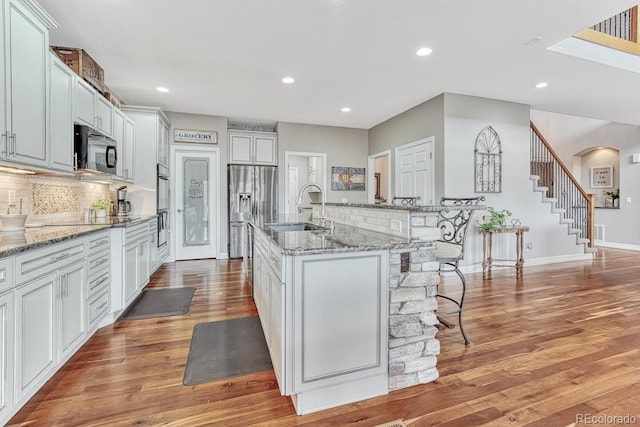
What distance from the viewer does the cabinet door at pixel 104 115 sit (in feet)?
10.7

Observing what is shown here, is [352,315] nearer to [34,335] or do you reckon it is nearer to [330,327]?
[330,327]

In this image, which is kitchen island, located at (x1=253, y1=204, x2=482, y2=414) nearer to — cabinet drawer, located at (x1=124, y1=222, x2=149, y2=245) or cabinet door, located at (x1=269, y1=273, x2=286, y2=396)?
cabinet door, located at (x1=269, y1=273, x2=286, y2=396)

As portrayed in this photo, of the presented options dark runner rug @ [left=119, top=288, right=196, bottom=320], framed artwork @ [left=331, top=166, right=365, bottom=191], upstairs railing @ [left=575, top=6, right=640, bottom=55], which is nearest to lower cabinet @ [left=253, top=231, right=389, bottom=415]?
dark runner rug @ [left=119, top=288, right=196, bottom=320]

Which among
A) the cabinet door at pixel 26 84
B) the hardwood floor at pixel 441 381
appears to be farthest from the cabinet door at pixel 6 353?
the cabinet door at pixel 26 84

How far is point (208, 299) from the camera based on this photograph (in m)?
3.43

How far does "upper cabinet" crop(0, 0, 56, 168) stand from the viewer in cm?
189

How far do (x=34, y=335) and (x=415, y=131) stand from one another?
207 inches

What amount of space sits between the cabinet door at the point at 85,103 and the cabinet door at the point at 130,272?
4.21 ft

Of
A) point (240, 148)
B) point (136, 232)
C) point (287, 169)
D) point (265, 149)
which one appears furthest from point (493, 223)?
point (136, 232)

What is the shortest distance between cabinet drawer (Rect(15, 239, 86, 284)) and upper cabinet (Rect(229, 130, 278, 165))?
395cm

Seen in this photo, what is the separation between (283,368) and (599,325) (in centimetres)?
294

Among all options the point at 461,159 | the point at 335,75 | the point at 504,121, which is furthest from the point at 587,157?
the point at 335,75

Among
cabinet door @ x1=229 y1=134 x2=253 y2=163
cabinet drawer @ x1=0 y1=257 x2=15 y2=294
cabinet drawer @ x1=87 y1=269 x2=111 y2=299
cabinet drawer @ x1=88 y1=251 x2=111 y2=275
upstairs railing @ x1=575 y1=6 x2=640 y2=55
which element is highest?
upstairs railing @ x1=575 y1=6 x2=640 y2=55

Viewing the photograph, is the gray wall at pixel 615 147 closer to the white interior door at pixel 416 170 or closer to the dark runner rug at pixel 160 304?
the white interior door at pixel 416 170
